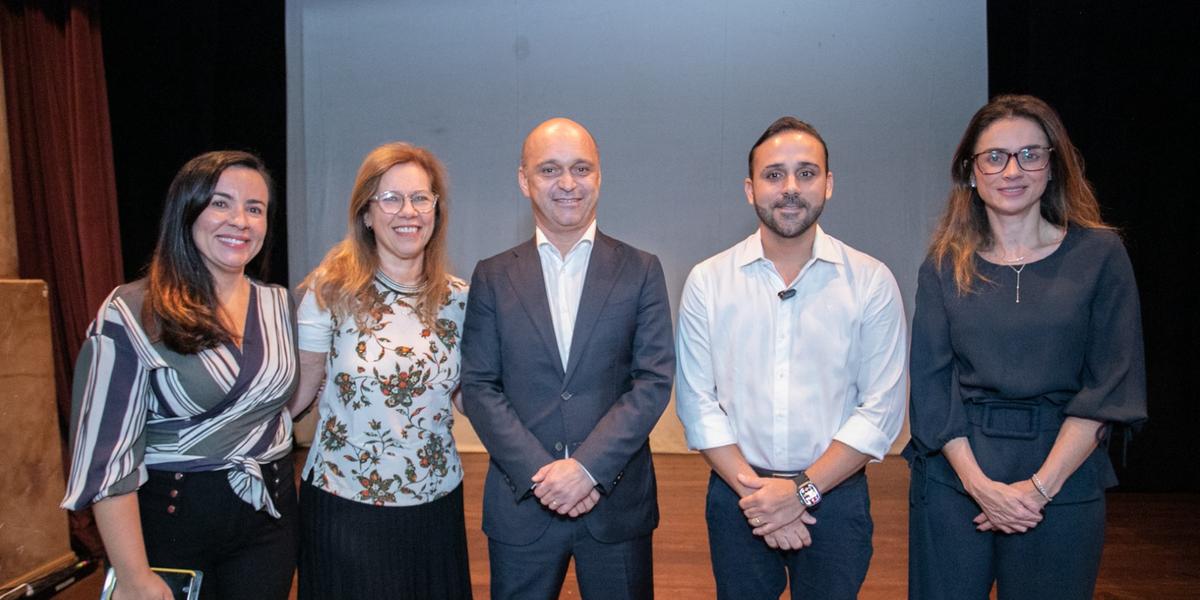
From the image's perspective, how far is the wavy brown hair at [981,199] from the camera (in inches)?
73.2

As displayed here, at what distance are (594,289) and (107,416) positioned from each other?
1.11m

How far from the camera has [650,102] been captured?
5.55 meters

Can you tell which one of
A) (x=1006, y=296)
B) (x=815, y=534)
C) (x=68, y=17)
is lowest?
(x=815, y=534)

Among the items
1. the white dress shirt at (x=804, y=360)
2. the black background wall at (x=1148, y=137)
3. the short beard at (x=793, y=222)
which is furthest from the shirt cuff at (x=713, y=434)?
the black background wall at (x=1148, y=137)

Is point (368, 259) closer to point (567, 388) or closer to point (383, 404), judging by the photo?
point (383, 404)

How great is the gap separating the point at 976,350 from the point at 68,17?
429 centimetres

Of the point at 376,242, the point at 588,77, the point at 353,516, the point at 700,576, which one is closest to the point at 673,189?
the point at 588,77

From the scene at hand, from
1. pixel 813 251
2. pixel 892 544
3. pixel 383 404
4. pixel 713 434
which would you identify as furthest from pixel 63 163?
pixel 892 544

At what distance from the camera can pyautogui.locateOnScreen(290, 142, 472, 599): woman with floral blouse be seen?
1.86 metres

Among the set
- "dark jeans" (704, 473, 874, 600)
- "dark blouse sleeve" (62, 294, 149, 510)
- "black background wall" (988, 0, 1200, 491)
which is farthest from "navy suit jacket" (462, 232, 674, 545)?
"black background wall" (988, 0, 1200, 491)

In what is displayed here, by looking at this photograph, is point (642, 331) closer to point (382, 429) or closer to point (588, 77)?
point (382, 429)

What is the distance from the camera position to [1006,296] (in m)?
1.81

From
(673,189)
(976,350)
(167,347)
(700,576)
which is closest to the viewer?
(167,347)

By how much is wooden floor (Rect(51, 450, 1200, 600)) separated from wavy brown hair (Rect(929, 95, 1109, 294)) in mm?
1792
